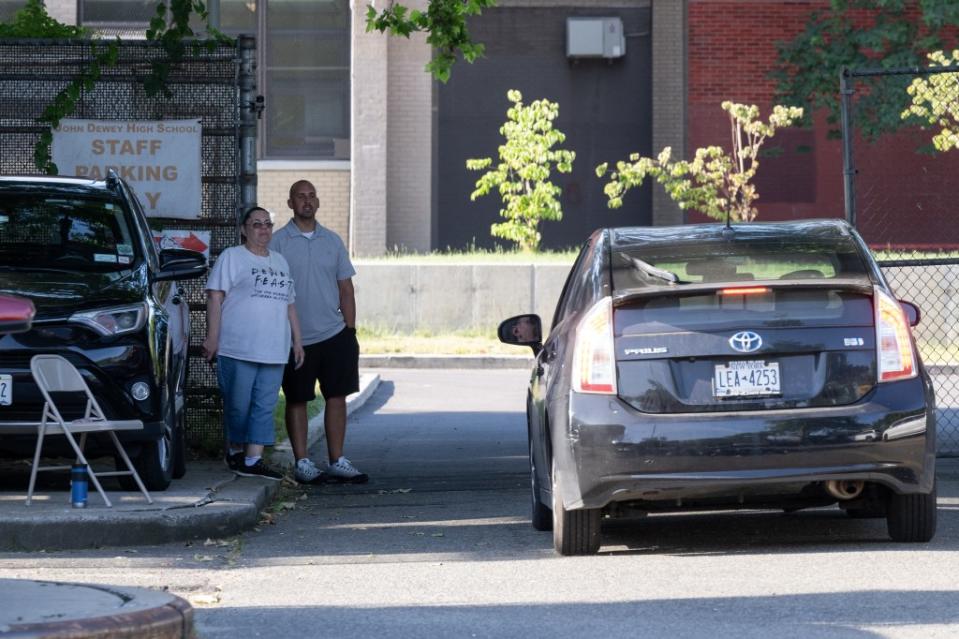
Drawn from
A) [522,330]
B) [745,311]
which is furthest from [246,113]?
[745,311]

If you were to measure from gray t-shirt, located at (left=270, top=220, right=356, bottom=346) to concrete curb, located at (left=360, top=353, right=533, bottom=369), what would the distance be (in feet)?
37.5

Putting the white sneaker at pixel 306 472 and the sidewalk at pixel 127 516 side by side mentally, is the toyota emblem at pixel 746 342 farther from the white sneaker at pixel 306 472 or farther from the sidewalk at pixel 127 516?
the white sneaker at pixel 306 472

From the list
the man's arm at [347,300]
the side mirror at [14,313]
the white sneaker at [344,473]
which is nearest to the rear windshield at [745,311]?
the side mirror at [14,313]

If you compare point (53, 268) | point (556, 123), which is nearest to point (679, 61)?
point (556, 123)

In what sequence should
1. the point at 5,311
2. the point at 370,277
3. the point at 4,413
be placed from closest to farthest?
the point at 5,311 → the point at 4,413 → the point at 370,277

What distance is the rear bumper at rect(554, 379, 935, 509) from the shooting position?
7977 mm

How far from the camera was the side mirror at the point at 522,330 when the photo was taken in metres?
9.85

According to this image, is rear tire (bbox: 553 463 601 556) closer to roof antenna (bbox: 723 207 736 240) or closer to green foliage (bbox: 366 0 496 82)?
roof antenna (bbox: 723 207 736 240)

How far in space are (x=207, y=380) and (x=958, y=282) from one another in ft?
42.8

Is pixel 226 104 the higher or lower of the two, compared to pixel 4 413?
higher

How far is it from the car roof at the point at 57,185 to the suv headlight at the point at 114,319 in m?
1.32

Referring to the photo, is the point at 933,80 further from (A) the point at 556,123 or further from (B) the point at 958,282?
(A) the point at 556,123

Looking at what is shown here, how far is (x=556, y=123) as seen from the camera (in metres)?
32.3

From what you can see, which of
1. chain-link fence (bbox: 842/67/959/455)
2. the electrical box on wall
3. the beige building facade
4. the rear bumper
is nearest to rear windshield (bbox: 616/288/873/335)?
the rear bumper
